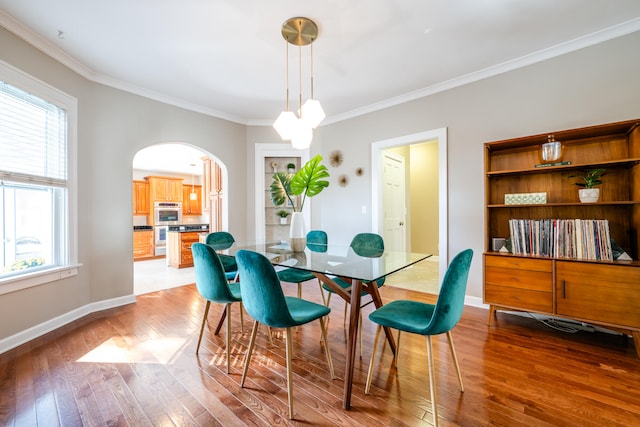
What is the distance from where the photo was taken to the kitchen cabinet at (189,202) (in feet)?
28.9

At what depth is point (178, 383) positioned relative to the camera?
1772mm

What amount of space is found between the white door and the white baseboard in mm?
3650

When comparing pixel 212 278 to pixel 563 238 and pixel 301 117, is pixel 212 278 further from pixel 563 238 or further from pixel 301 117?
pixel 563 238

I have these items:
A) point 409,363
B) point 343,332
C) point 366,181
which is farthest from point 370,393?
point 366,181

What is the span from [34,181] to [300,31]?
2740mm

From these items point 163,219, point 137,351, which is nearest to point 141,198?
point 163,219

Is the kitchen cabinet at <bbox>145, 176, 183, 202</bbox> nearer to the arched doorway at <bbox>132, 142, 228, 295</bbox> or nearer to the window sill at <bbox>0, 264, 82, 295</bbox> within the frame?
the arched doorway at <bbox>132, 142, 228, 295</bbox>

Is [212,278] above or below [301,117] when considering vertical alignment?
below

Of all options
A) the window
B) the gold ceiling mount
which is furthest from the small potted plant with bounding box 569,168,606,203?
the window

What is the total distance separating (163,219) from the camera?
8.02 metres

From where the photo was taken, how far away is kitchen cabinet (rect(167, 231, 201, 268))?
5.63 metres

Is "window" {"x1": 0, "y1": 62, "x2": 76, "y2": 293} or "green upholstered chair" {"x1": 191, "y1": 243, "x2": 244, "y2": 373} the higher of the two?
"window" {"x1": 0, "y1": 62, "x2": 76, "y2": 293}

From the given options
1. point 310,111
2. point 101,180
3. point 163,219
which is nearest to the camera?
→ point 310,111

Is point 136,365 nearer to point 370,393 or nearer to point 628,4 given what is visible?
point 370,393
